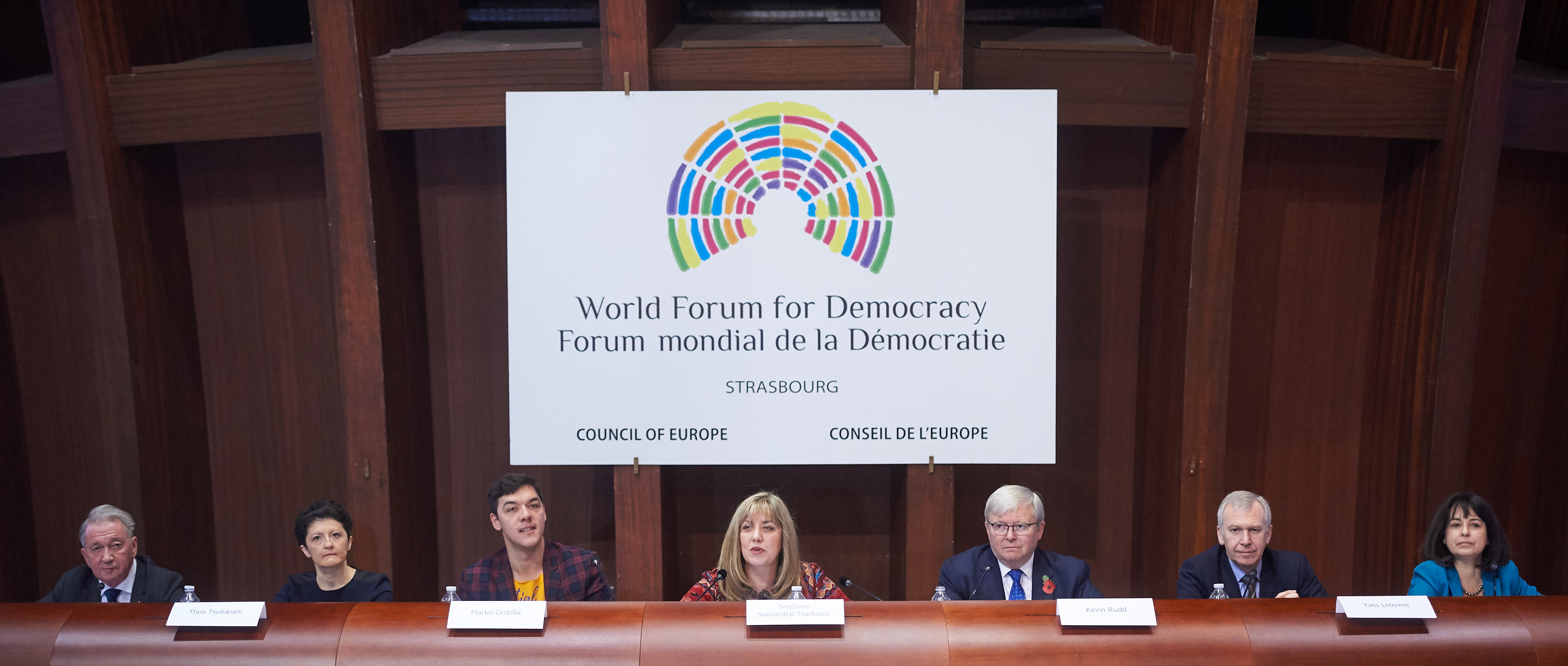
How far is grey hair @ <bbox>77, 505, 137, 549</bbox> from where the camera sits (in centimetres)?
268

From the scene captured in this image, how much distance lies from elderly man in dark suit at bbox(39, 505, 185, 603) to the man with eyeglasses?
7.50 ft

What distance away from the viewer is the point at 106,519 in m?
2.68

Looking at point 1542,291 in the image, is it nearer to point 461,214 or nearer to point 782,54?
point 782,54

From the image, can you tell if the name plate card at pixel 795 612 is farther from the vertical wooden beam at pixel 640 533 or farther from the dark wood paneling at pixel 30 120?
the dark wood paneling at pixel 30 120

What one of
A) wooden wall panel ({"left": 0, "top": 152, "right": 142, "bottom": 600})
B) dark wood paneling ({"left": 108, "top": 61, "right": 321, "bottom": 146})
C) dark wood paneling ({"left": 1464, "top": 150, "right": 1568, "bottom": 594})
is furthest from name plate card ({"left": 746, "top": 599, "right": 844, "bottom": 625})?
dark wood paneling ({"left": 1464, "top": 150, "right": 1568, "bottom": 594})

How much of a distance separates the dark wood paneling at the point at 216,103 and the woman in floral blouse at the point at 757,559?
1.92 m

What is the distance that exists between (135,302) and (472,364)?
1.09m

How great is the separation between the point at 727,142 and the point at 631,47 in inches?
16.7

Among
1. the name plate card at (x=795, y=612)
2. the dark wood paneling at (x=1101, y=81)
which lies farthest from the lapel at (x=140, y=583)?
the dark wood paneling at (x=1101, y=81)

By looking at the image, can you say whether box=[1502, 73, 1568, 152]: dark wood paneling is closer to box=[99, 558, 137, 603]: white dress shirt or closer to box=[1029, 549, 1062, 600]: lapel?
box=[1029, 549, 1062, 600]: lapel

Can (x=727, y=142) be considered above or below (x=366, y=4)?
below

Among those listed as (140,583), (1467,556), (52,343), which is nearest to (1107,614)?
(1467,556)

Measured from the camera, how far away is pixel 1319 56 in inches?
125

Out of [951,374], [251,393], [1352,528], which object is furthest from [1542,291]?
[251,393]
